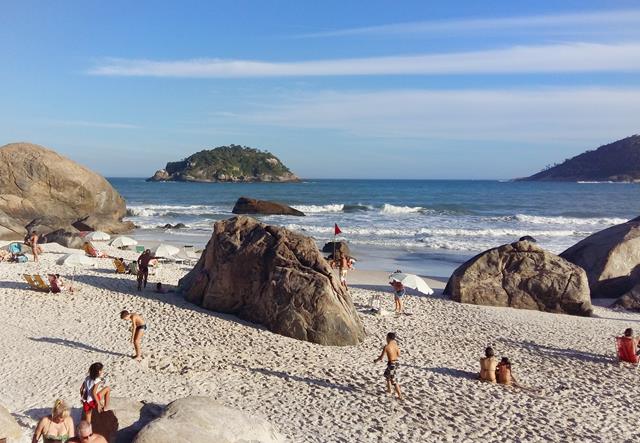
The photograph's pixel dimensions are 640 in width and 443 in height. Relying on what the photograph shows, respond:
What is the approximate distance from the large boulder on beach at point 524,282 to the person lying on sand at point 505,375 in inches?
276

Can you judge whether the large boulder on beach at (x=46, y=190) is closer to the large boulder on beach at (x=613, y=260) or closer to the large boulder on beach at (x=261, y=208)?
the large boulder on beach at (x=261, y=208)

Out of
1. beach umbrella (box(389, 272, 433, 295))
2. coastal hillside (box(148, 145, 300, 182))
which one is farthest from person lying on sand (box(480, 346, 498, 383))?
coastal hillside (box(148, 145, 300, 182))

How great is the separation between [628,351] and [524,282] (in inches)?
215

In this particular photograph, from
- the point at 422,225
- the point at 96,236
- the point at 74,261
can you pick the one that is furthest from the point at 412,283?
the point at 422,225

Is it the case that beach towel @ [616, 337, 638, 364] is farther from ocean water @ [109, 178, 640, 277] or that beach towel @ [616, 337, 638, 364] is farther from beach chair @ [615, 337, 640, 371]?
ocean water @ [109, 178, 640, 277]

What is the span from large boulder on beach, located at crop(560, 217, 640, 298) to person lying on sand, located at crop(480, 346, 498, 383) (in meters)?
11.0

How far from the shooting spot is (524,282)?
61.8 feet

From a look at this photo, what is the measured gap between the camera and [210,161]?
457 feet

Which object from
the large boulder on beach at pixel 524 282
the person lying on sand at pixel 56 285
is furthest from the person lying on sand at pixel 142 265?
the large boulder on beach at pixel 524 282

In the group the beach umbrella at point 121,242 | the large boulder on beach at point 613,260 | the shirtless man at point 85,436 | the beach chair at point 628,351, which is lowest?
the beach chair at point 628,351

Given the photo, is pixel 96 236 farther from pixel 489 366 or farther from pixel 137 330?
pixel 489 366

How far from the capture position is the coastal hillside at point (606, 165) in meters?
137

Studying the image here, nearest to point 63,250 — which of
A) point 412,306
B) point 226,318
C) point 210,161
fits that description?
point 226,318

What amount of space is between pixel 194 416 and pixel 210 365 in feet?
15.7
